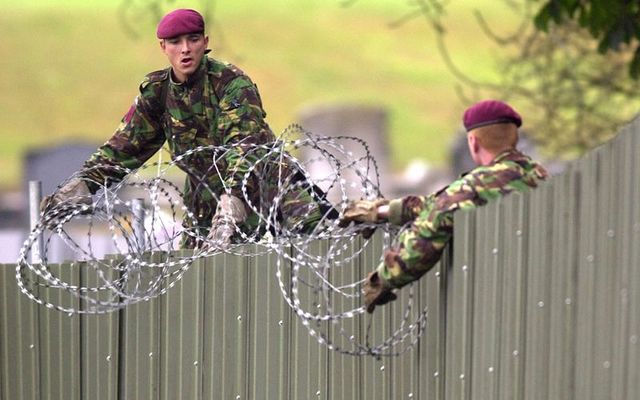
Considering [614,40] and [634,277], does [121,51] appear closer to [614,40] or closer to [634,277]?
[614,40]

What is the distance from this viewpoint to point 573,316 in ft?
21.6

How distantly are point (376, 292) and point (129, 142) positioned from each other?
2682 mm

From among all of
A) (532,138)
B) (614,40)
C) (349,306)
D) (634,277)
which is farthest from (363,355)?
(532,138)

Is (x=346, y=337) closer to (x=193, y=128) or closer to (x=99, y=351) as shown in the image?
(x=99, y=351)

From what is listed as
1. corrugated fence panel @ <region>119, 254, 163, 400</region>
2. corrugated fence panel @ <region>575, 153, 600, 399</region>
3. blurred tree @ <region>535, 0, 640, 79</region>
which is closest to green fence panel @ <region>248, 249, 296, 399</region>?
corrugated fence panel @ <region>119, 254, 163, 400</region>

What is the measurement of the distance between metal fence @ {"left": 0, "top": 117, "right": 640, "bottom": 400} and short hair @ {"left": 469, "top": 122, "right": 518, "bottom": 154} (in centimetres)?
23

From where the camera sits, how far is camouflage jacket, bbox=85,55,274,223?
9047 mm

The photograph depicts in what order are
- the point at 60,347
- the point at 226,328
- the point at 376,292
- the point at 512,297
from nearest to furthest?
the point at 512,297, the point at 376,292, the point at 226,328, the point at 60,347

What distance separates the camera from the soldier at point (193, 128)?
8.91m

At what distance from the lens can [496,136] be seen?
6.93 metres

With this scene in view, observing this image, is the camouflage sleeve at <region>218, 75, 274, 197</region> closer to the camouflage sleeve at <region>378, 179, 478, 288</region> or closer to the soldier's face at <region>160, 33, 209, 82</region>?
the soldier's face at <region>160, 33, 209, 82</region>

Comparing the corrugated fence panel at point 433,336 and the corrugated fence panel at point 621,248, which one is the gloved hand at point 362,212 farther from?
the corrugated fence panel at point 621,248

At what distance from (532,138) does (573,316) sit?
46.9ft

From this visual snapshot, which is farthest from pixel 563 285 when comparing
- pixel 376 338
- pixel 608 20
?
pixel 608 20
